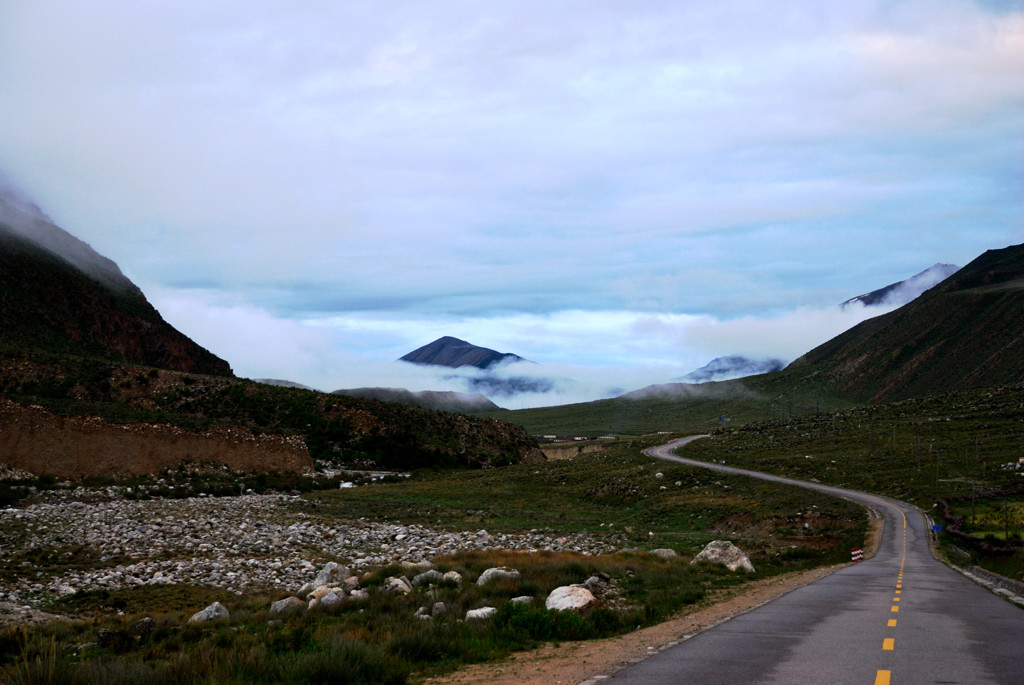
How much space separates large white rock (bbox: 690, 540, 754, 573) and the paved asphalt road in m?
3.89

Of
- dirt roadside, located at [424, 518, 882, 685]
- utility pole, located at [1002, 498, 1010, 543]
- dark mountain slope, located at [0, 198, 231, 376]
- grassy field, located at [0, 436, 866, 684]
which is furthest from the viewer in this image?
dark mountain slope, located at [0, 198, 231, 376]

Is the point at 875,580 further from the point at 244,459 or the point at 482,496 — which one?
the point at 244,459

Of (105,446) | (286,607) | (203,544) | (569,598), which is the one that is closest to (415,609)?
(286,607)

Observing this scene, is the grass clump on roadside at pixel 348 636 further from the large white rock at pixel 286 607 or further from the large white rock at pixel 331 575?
the large white rock at pixel 331 575

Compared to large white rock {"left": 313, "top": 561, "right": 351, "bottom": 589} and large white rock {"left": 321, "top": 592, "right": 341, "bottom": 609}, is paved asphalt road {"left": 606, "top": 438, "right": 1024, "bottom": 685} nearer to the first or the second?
large white rock {"left": 321, "top": 592, "right": 341, "bottom": 609}

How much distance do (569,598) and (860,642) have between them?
18.6 ft

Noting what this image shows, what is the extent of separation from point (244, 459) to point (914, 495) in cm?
4565

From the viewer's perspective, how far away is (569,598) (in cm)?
1631

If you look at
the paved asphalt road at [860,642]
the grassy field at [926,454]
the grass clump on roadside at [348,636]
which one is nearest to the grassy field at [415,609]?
the grass clump on roadside at [348,636]

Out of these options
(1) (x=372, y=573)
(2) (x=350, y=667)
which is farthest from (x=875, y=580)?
(2) (x=350, y=667)

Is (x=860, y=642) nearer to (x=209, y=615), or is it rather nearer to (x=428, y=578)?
(x=428, y=578)

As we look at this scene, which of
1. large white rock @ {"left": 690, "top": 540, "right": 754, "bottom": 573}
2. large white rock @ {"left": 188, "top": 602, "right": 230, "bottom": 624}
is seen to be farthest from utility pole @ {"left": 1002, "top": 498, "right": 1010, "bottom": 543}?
large white rock @ {"left": 188, "top": 602, "right": 230, "bottom": 624}

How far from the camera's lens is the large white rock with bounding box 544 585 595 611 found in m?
16.0

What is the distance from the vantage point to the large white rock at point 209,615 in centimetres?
1567
